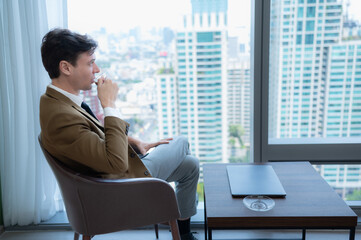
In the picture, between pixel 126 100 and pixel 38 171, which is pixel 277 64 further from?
pixel 38 171

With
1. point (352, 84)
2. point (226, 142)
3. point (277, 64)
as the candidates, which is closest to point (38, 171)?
point (226, 142)

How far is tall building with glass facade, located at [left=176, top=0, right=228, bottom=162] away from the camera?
215 centimetres

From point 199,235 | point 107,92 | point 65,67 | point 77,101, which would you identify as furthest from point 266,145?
point 65,67

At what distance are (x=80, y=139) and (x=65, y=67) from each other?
0.36m

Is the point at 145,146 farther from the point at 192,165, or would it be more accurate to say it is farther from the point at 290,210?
the point at 290,210

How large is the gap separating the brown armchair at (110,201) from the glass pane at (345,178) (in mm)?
1254

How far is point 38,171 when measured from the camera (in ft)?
7.10

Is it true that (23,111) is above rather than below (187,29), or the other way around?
below

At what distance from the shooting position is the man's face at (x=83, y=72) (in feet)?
5.01

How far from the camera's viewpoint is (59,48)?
4.85 ft

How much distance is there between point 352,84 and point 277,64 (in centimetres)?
50

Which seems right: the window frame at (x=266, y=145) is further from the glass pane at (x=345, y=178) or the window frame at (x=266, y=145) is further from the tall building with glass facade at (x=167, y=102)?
the tall building with glass facade at (x=167, y=102)

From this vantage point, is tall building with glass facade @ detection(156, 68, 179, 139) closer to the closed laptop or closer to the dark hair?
the closed laptop

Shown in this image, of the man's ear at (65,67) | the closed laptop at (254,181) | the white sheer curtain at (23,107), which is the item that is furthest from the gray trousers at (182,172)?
the white sheer curtain at (23,107)
